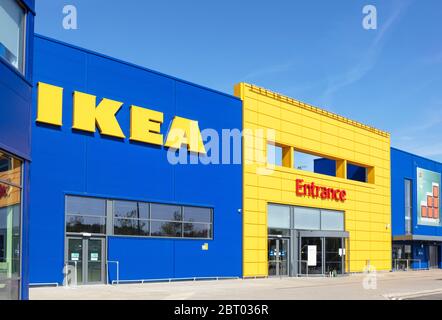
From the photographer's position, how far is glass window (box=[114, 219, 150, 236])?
2617cm

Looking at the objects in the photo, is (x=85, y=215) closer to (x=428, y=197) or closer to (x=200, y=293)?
(x=200, y=293)

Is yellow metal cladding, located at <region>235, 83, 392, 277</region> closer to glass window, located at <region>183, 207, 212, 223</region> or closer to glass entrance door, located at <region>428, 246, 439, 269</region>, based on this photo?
glass window, located at <region>183, 207, 212, 223</region>

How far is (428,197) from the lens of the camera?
51.3 metres

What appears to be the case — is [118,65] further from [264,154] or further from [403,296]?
[403,296]

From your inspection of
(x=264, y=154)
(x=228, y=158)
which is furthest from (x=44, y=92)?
(x=264, y=154)

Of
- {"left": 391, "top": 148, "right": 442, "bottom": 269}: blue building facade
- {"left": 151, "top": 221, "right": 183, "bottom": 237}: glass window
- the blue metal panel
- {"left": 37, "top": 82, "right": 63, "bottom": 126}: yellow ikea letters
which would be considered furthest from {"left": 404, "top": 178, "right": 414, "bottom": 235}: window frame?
{"left": 37, "top": 82, "right": 63, "bottom": 126}: yellow ikea letters

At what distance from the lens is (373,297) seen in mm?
21609

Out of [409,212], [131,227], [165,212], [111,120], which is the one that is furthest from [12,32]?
[409,212]

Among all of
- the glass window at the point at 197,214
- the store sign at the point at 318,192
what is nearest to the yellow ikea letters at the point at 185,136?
the glass window at the point at 197,214

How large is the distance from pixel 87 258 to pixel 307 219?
16201 mm

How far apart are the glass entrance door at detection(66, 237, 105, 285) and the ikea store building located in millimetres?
57

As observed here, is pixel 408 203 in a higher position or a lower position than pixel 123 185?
lower

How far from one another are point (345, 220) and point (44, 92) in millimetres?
23347

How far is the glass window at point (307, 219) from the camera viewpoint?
119 ft
